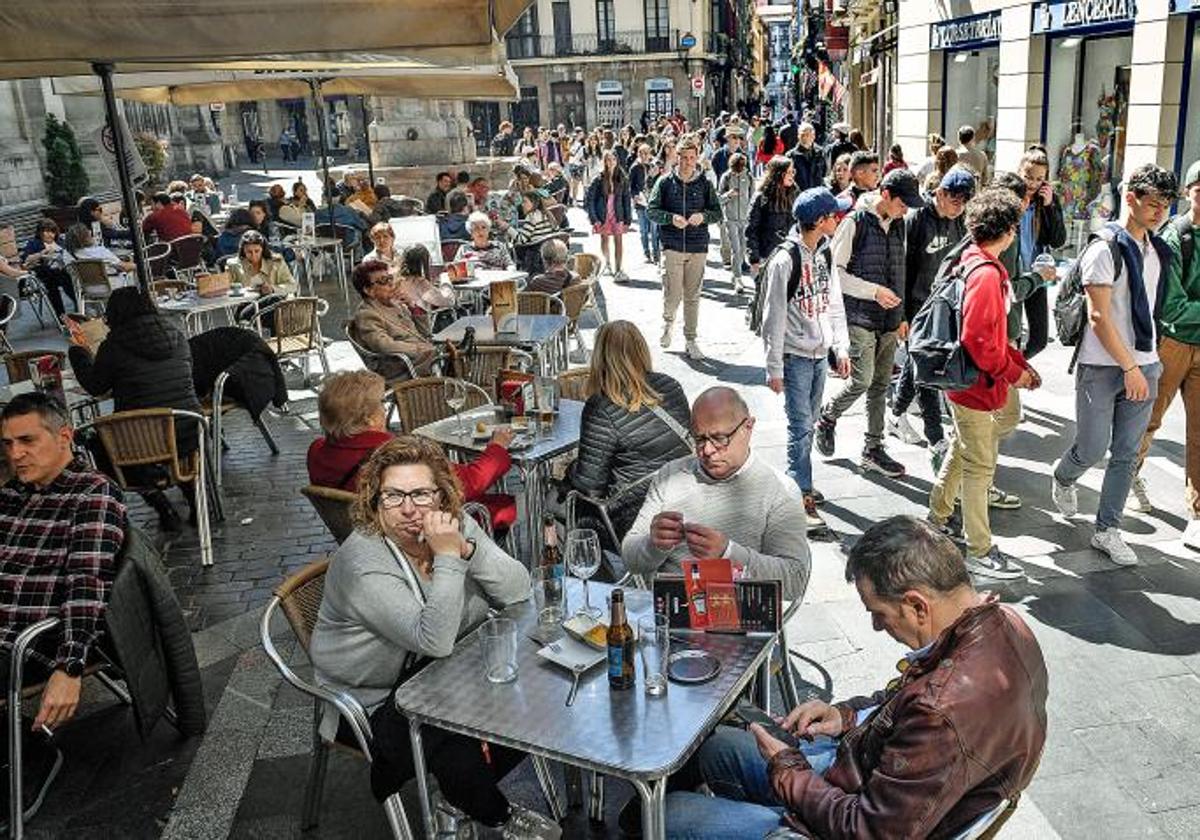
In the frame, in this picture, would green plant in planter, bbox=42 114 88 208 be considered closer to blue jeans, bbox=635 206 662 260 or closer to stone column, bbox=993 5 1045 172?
blue jeans, bbox=635 206 662 260

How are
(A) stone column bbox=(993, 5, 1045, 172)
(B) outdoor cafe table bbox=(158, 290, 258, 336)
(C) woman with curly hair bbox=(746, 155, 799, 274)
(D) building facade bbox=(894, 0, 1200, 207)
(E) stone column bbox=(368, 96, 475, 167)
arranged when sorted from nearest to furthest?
(B) outdoor cafe table bbox=(158, 290, 258, 336), (C) woman with curly hair bbox=(746, 155, 799, 274), (D) building facade bbox=(894, 0, 1200, 207), (A) stone column bbox=(993, 5, 1045, 172), (E) stone column bbox=(368, 96, 475, 167)

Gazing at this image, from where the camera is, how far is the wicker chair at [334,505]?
13.2 feet

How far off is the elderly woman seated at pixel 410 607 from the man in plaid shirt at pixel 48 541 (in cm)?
104

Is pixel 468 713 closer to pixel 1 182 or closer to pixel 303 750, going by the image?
pixel 303 750

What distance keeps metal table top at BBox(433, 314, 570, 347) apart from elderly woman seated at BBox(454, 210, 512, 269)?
2.50 metres

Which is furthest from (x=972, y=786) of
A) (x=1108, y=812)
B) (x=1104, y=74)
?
(x=1104, y=74)

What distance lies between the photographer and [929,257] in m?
6.39

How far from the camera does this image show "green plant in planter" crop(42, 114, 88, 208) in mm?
22944

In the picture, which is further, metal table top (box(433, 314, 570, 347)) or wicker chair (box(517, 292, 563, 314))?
wicker chair (box(517, 292, 563, 314))

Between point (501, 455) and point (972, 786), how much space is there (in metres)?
2.93

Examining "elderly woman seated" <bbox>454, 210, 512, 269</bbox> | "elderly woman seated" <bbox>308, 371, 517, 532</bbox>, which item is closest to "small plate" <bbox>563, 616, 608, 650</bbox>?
"elderly woman seated" <bbox>308, 371, 517, 532</bbox>

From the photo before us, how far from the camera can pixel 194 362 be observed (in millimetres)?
7027

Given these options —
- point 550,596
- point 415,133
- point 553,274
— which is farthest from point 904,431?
point 415,133

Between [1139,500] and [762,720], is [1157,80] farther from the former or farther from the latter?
[762,720]
